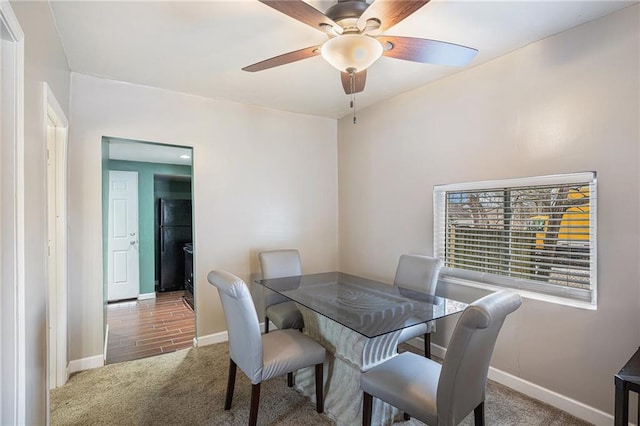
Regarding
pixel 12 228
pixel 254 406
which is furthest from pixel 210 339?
pixel 12 228

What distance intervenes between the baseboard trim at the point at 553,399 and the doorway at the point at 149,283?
2.84 m

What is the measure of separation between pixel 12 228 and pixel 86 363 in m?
2.02

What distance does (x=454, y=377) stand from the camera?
136 cm

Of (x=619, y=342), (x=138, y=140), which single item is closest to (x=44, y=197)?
(x=138, y=140)

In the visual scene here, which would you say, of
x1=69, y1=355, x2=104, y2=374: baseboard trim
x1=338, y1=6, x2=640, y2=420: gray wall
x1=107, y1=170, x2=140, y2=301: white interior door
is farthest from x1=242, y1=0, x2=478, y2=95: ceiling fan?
x1=107, y1=170, x2=140, y2=301: white interior door

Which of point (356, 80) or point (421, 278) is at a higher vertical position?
point (356, 80)

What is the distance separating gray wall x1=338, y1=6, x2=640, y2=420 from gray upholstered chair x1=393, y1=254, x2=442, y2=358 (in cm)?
30

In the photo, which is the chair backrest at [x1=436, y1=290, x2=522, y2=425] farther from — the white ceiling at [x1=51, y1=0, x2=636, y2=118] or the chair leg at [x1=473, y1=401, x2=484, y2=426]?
the white ceiling at [x1=51, y1=0, x2=636, y2=118]

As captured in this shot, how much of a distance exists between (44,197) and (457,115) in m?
2.92

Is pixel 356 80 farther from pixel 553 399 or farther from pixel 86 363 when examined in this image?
pixel 86 363

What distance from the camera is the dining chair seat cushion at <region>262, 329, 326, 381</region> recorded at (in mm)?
1895

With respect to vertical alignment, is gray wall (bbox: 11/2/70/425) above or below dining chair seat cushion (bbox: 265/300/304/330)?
above

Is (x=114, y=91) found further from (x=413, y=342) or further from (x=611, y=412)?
(x=611, y=412)

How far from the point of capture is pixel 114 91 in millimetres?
2875
